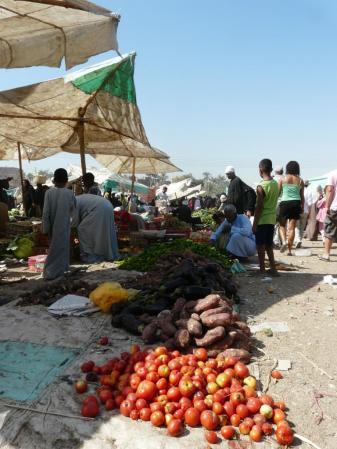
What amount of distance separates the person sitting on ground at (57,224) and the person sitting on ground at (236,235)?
3.27 meters

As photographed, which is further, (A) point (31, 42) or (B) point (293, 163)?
(B) point (293, 163)

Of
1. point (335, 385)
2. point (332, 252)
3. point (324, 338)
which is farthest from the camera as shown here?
point (332, 252)

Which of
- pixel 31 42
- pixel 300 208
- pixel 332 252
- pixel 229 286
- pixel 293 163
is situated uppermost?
pixel 31 42

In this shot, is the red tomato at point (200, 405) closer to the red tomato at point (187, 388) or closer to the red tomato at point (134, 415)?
the red tomato at point (187, 388)

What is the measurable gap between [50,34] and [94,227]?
3659 mm

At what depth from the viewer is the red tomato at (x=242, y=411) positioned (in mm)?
2598

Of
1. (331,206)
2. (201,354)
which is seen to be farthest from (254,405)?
(331,206)

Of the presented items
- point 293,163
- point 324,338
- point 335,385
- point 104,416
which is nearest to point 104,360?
point 104,416

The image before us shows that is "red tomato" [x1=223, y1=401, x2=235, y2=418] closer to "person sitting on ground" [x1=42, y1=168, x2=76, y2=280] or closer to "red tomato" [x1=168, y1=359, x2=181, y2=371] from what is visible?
"red tomato" [x1=168, y1=359, x2=181, y2=371]

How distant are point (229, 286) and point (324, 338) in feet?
4.47

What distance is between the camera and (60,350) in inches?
141

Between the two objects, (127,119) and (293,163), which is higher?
(127,119)

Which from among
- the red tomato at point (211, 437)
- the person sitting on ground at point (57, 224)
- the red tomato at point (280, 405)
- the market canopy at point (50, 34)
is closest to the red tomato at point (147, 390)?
the red tomato at point (211, 437)

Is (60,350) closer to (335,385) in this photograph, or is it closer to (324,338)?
(335,385)
